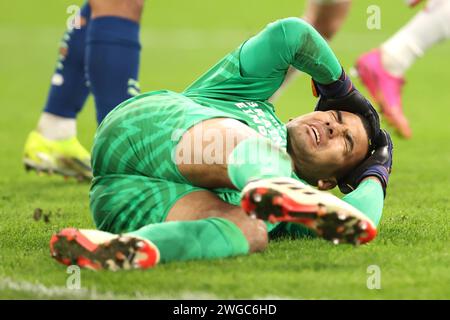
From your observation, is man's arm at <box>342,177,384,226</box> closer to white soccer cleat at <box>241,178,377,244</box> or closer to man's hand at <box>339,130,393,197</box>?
man's hand at <box>339,130,393,197</box>

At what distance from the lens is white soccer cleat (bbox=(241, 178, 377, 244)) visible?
2.68 meters

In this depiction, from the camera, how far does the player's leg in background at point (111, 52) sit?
450 cm

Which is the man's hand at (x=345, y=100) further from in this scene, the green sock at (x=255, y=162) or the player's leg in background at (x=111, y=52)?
the player's leg in background at (x=111, y=52)

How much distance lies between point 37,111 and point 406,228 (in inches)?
213

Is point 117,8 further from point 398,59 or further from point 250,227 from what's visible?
point 398,59

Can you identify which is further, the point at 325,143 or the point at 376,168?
the point at 376,168

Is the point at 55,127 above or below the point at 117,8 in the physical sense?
below

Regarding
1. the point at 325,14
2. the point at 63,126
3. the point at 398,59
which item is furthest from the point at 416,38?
the point at 63,126

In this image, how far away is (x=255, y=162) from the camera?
2.84 meters

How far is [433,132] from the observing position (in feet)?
23.4

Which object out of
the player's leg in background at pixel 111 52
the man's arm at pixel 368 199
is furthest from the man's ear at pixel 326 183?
the player's leg in background at pixel 111 52

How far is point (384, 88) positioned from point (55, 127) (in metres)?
1.98

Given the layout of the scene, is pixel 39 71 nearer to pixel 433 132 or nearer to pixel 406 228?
pixel 433 132
